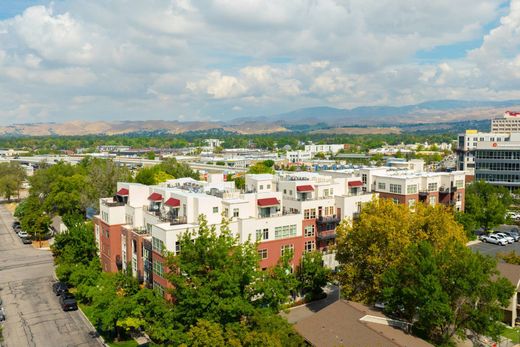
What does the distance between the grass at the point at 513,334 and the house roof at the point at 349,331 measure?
12004 millimetres

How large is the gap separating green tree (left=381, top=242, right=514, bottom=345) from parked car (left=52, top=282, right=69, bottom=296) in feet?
116

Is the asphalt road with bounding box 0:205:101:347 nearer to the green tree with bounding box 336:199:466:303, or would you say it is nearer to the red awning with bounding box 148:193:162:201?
the red awning with bounding box 148:193:162:201

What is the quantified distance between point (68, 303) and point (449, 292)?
3663 cm

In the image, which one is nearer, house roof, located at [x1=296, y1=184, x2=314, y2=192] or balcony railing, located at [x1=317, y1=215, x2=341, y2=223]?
balcony railing, located at [x1=317, y1=215, x2=341, y2=223]

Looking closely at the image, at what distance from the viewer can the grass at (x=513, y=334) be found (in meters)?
38.4

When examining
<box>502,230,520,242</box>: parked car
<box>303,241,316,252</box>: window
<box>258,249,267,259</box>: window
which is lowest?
<box>502,230,520,242</box>: parked car

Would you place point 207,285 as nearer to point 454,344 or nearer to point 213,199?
point 213,199

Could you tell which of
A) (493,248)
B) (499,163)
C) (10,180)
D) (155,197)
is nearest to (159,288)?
(155,197)

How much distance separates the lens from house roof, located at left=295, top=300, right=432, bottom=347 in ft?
100

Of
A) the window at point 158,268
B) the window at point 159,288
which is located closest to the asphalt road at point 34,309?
the window at point 159,288

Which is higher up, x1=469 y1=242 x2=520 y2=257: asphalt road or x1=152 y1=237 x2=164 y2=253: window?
x1=152 y1=237 x2=164 y2=253: window

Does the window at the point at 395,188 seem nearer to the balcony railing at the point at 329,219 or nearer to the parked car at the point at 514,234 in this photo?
the balcony railing at the point at 329,219

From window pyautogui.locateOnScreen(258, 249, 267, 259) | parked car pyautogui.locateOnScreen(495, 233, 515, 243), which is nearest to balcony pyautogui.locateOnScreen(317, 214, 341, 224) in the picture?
window pyautogui.locateOnScreen(258, 249, 267, 259)

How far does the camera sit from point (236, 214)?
151ft
